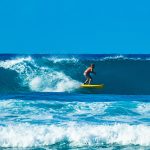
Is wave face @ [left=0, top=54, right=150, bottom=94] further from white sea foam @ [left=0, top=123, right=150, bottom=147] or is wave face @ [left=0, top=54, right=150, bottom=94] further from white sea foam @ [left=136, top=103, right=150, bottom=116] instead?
white sea foam @ [left=0, top=123, right=150, bottom=147]

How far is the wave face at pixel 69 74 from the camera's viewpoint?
Answer: 2480 centimetres

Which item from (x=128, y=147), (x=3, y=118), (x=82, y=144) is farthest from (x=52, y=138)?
(x=3, y=118)

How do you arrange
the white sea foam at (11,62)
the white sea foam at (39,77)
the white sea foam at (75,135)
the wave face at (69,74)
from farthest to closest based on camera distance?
the white sea foam at (11,62) < the wave face at (69,74) < the white sea foam at (39,77) < the white sea foam at (75,135)

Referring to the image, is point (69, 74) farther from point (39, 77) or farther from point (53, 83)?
point (53, 83)

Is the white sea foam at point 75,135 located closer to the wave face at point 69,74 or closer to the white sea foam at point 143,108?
the white sea foam at point 143,108

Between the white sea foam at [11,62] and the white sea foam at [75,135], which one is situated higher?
the white sea foam at [11,62]

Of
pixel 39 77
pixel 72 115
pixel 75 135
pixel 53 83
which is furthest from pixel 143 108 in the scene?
pixel 39 77

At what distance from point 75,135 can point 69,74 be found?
16566mm

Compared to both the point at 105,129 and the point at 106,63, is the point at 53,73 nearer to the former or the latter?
the point at 106,63

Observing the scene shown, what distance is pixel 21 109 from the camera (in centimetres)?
1451

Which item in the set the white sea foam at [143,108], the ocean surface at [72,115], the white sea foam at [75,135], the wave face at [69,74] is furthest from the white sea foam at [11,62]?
the white sea foam at [75,135]

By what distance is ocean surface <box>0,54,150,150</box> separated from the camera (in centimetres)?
1021

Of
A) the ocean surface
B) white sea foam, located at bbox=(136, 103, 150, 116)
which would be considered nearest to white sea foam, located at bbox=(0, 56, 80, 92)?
the ocean surface

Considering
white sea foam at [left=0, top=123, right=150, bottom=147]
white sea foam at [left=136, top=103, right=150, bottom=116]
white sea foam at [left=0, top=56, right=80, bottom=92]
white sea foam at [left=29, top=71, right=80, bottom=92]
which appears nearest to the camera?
white sea foam at [left=0, top=123, right=150, bottom=147]
